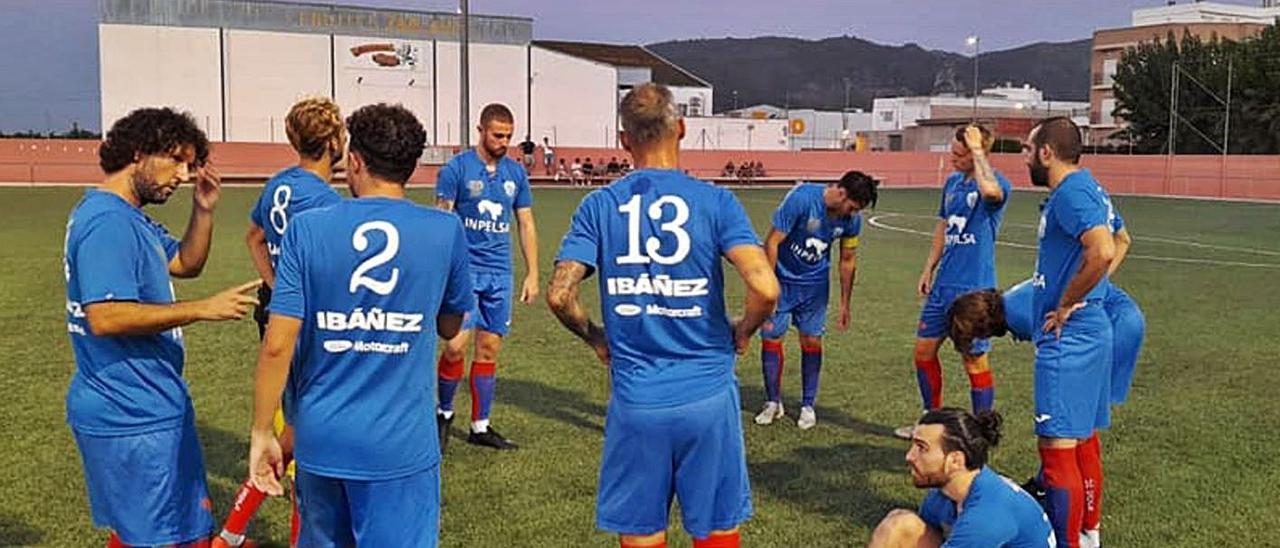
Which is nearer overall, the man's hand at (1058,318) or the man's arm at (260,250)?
the man's hand at (1058,318)

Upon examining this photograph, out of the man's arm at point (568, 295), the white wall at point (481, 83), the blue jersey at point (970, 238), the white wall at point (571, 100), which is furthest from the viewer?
the white wall at point (571, 100)

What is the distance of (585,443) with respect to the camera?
7.66 metres

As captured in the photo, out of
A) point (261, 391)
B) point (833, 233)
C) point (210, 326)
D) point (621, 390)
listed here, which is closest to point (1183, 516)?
point (833, 233)

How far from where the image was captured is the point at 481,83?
226ft

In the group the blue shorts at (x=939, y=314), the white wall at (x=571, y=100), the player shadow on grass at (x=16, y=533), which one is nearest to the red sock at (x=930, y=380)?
the blue shorts at (x=939, y=314)

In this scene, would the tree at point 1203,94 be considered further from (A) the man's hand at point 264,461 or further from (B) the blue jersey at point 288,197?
(A) the man's hand at point 264,461

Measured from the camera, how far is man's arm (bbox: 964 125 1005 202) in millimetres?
6762

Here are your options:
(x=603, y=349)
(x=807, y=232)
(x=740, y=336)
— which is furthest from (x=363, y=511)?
(x=807, y=232)

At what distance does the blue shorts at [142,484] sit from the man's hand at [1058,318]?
149 inches

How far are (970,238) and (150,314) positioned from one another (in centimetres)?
553

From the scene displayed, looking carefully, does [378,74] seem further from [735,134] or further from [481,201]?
[481,201]

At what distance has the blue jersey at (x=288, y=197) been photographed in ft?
16.8

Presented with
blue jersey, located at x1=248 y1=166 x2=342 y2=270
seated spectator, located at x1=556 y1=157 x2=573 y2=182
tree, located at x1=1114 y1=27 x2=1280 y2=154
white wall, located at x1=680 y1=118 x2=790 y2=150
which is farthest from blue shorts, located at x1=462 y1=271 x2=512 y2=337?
white wall, located at x1=680 y1=118 x2=790 y2=150

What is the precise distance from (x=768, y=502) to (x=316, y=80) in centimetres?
6329
